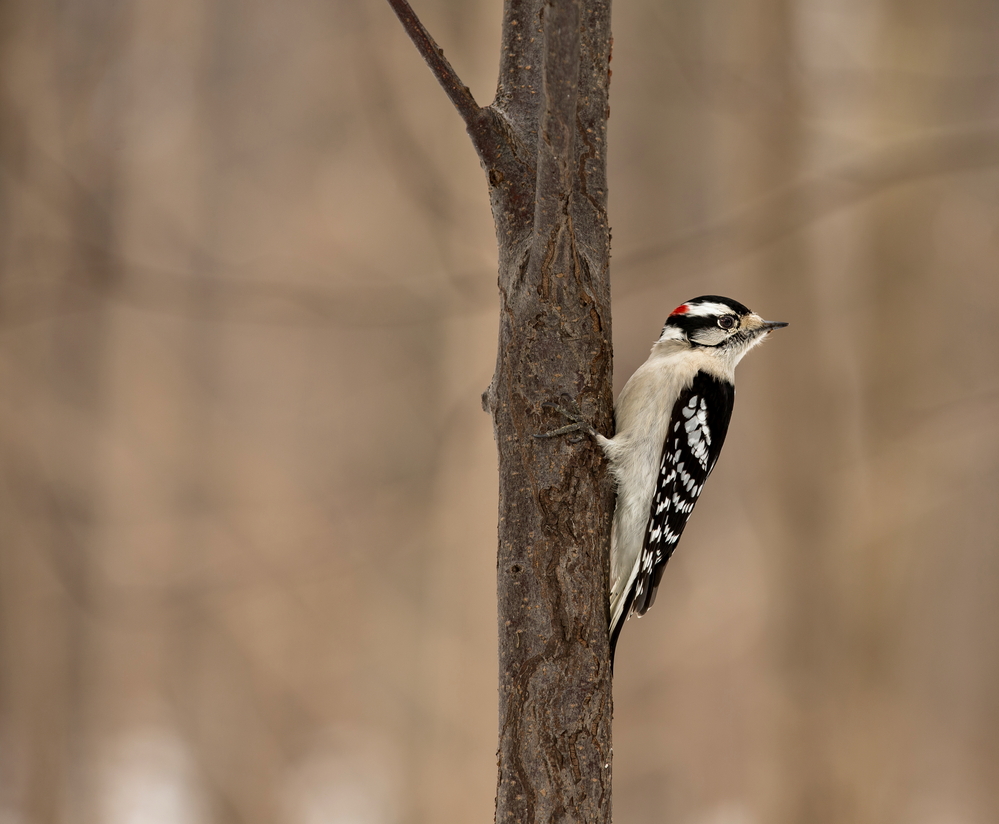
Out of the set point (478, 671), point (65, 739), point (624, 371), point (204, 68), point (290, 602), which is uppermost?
point (204, 68)

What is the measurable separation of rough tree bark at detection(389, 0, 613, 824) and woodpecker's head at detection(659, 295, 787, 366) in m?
0.46

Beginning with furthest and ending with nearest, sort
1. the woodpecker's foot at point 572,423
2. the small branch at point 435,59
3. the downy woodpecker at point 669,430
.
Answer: the downy woodpecker at point 669,430 → the woodpecker's foot at point 572,423 → the small branch at point 435,59

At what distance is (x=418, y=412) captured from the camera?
2.57 metres

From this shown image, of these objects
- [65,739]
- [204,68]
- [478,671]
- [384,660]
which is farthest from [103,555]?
[204,68]

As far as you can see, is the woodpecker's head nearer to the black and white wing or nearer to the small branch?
the black and white wing

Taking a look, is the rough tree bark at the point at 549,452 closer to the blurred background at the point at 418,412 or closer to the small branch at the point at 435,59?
the small branch at the point at 435,59

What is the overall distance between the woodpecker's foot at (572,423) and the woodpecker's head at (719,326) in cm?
54

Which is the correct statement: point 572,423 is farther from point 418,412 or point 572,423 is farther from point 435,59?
point 418,412

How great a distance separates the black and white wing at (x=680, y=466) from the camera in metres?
1.26

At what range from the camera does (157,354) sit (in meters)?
2.56

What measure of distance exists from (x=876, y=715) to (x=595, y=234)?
80.0 inches

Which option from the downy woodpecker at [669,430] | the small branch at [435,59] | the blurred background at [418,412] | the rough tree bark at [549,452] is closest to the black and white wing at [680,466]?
the downy woodpecker at [669,430]

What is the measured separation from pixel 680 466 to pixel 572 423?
0.42 meters

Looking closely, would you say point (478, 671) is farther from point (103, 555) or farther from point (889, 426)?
point (889, 426)
